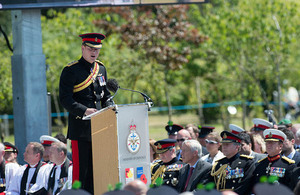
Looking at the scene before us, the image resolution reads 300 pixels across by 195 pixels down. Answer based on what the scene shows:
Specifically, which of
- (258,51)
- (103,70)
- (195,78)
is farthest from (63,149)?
(195,78)

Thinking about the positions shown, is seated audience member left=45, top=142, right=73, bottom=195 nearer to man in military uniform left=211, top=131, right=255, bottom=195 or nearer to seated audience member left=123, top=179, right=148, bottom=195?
man in military uniform left=211, top=131, right=255, bottom=195

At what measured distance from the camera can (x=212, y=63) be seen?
20062mm

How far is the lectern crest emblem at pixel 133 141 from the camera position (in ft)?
18.2

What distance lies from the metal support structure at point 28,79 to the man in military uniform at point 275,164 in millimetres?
3725

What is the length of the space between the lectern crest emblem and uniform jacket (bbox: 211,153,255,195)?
1962mm

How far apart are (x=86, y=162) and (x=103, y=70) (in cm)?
101

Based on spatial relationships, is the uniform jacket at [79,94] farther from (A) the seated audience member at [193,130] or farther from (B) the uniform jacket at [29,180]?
(A) the seated audience member at [193,130]

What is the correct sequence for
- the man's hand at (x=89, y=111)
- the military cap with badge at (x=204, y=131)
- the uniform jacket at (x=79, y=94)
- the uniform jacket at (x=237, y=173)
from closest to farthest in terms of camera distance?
the man's hand at (x=89, y=111) < the uniform jacket at (x=79, y=94) < the uniform jacket at (x=237, y=173) < the military cap with badge at (x=204, y=131)

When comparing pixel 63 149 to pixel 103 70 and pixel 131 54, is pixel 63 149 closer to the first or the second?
pixel 103 70

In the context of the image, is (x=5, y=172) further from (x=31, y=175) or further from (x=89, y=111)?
(x=89, y=111)

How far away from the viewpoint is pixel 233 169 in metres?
7.30

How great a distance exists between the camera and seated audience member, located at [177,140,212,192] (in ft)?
24.0

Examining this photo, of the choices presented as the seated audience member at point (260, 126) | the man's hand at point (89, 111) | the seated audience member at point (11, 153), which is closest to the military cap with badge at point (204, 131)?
the seated audience member at point (260, 126)

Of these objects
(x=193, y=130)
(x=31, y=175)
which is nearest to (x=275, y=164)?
(x=31, y=175)
